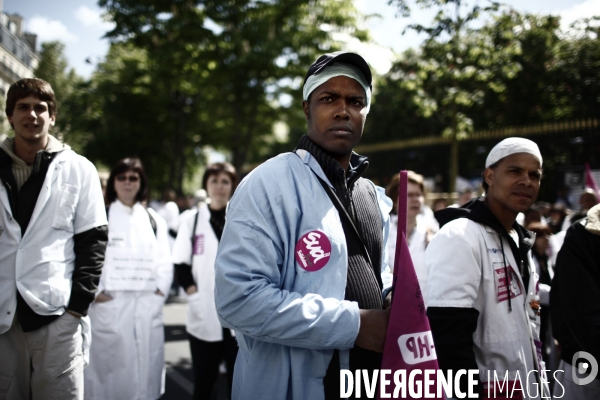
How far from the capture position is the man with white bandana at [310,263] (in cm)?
153

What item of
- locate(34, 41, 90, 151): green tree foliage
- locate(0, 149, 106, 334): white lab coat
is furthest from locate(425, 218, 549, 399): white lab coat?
locate(34, 41, 90, 151): green tree foliage

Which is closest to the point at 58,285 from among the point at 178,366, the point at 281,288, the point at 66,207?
the point at 66,207

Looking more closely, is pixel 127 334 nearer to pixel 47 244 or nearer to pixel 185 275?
pixel 185 275

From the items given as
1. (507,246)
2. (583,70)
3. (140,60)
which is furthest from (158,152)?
(507,246)

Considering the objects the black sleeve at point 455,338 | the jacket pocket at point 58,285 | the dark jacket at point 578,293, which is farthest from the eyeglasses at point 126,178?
the dark jacket at point 578,293

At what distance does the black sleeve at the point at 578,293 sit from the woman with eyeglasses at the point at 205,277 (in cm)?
256

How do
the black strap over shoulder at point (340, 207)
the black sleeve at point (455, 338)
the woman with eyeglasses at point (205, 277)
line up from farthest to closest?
the woman with eyeglasses at point (205, 277) → the black sleeve at point (455, 338) → the black strap over shoulder at point (340, 207)

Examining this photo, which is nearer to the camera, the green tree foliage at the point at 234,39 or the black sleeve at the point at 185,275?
the black sleeve at the point at 185,275

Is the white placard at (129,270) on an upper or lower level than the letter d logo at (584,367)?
upper

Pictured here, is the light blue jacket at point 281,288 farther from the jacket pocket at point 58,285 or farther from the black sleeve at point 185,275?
the black sleeve at point 185,275

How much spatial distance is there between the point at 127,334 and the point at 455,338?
278 cm

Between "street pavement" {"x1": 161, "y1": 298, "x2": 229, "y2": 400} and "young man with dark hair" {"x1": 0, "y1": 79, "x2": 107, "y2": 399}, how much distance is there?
2.30m

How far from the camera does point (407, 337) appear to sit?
5.12ft

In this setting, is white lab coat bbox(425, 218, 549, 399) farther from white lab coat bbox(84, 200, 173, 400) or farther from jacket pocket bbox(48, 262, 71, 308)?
white lab coat bbox(84, 200, 173, 400)
